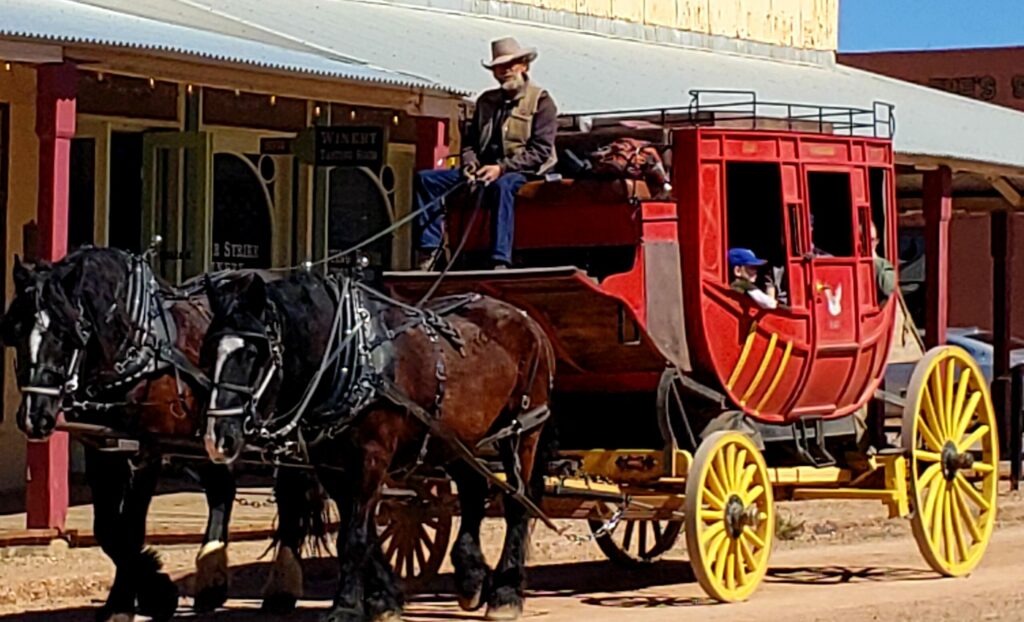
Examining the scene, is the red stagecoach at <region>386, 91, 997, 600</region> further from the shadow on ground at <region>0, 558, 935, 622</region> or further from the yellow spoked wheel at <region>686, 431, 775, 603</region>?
the shadow on ground at <region>0, 558, 935, 622</region>

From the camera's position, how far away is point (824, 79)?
25.1m

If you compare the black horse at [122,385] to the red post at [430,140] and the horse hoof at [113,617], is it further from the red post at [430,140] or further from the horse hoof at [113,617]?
the red post at [430,140]

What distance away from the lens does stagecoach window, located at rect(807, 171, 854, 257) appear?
13.4 meters

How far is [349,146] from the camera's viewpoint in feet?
55.8

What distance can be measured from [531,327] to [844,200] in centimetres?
271

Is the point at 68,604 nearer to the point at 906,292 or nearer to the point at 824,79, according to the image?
the point at 824,79

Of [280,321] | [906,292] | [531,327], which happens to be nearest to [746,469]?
[531,327]

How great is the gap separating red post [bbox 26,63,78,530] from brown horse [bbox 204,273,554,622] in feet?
10.4

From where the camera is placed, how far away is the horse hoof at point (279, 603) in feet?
37.9

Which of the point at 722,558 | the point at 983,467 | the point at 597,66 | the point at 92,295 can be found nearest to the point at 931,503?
the point at 983,467

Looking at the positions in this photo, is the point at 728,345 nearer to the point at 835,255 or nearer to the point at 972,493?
the point at 835,255

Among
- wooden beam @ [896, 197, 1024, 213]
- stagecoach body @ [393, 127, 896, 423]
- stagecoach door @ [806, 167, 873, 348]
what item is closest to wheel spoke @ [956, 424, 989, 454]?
stagecoach body @ [393, 127, 896, 423]

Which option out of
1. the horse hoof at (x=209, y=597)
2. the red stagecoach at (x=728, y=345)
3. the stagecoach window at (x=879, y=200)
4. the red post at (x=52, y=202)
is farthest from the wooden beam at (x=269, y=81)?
the horse hoof at (x=209, y=597)

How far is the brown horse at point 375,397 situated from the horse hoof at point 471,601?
0.4 inches
